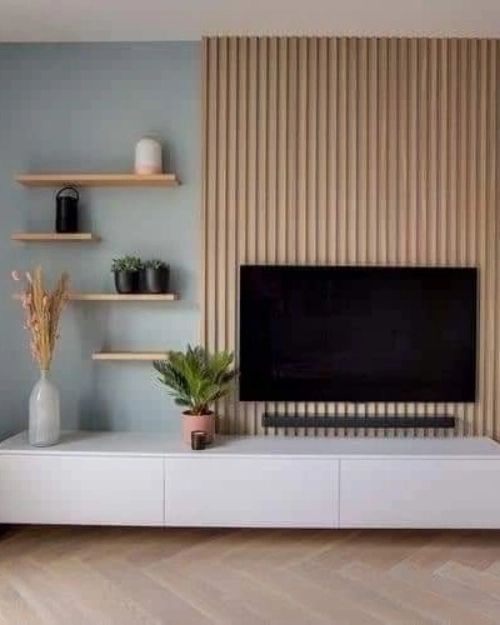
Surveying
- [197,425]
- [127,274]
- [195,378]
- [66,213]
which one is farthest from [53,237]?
[197,425]

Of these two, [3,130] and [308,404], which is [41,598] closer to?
[308,404]

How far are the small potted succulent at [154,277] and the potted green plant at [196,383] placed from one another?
1.21ft

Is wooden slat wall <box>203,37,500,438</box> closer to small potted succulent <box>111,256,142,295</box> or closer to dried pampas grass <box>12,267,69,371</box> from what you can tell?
small potted succulent <box>111,256,142,295</box>

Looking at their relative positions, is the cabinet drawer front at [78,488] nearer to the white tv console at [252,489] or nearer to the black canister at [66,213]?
the white tv console at [252,489]

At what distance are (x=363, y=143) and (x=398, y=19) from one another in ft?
1.99

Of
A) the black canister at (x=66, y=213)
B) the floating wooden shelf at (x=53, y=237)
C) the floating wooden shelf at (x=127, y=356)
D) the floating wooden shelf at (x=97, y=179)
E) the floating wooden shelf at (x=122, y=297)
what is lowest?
the floating wooden shelf at (x=127, y=356)

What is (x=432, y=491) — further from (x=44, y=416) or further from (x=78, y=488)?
(x=44, y=416)

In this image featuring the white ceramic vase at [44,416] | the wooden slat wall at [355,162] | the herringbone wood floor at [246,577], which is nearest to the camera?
the herringbone wood floor at [246,577]

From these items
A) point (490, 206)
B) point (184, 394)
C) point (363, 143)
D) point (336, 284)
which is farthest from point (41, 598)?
point (490, 206)

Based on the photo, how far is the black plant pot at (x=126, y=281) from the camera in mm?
2777

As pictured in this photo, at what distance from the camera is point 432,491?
8.11 feet

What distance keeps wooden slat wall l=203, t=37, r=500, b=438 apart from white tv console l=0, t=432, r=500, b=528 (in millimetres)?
398

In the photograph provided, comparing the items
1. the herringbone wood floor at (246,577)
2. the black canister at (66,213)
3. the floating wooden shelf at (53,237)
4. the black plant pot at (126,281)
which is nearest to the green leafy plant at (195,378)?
the black plant pot at (126,281)

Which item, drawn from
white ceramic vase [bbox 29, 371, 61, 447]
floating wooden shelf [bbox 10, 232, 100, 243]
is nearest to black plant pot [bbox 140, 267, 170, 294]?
floating wooden shelf [bbox 10, 232, 100, 243]
